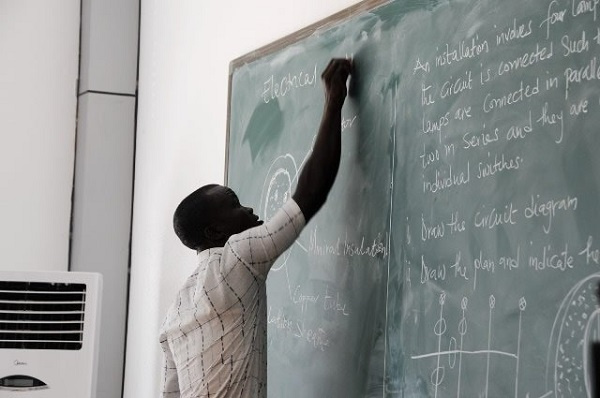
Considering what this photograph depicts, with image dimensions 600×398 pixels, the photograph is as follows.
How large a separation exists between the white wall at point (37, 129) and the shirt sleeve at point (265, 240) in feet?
8.49

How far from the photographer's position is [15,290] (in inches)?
144

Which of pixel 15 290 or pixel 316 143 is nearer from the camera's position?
pixel 316 143

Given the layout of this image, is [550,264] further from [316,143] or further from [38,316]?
[38,316]

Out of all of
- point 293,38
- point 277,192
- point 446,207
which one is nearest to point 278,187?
point 277,192

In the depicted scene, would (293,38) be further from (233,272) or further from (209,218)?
(233,272)

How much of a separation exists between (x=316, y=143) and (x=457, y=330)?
0.65 m

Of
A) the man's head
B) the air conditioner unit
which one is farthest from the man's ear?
the air conditioner unit

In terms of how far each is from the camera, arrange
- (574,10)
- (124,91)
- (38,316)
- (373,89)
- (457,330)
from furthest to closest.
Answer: (124,91)
(38,316)
(373,89)
(457,330)
(574,10)

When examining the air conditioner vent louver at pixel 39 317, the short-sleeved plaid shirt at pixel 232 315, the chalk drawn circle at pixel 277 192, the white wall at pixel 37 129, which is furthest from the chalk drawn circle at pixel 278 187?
the white wall at pixel 37 129

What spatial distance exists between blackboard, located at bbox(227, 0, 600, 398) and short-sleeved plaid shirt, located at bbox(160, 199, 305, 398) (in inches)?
8.5

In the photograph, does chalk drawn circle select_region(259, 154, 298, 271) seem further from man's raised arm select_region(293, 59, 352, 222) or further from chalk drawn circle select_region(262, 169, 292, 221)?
man's raised arm select_region(293, 59, 352, 222)

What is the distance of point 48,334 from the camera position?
364cm

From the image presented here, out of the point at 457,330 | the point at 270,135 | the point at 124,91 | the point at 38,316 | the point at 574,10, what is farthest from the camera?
the point at 124,91

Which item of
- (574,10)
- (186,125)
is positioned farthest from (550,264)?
(186,125)
